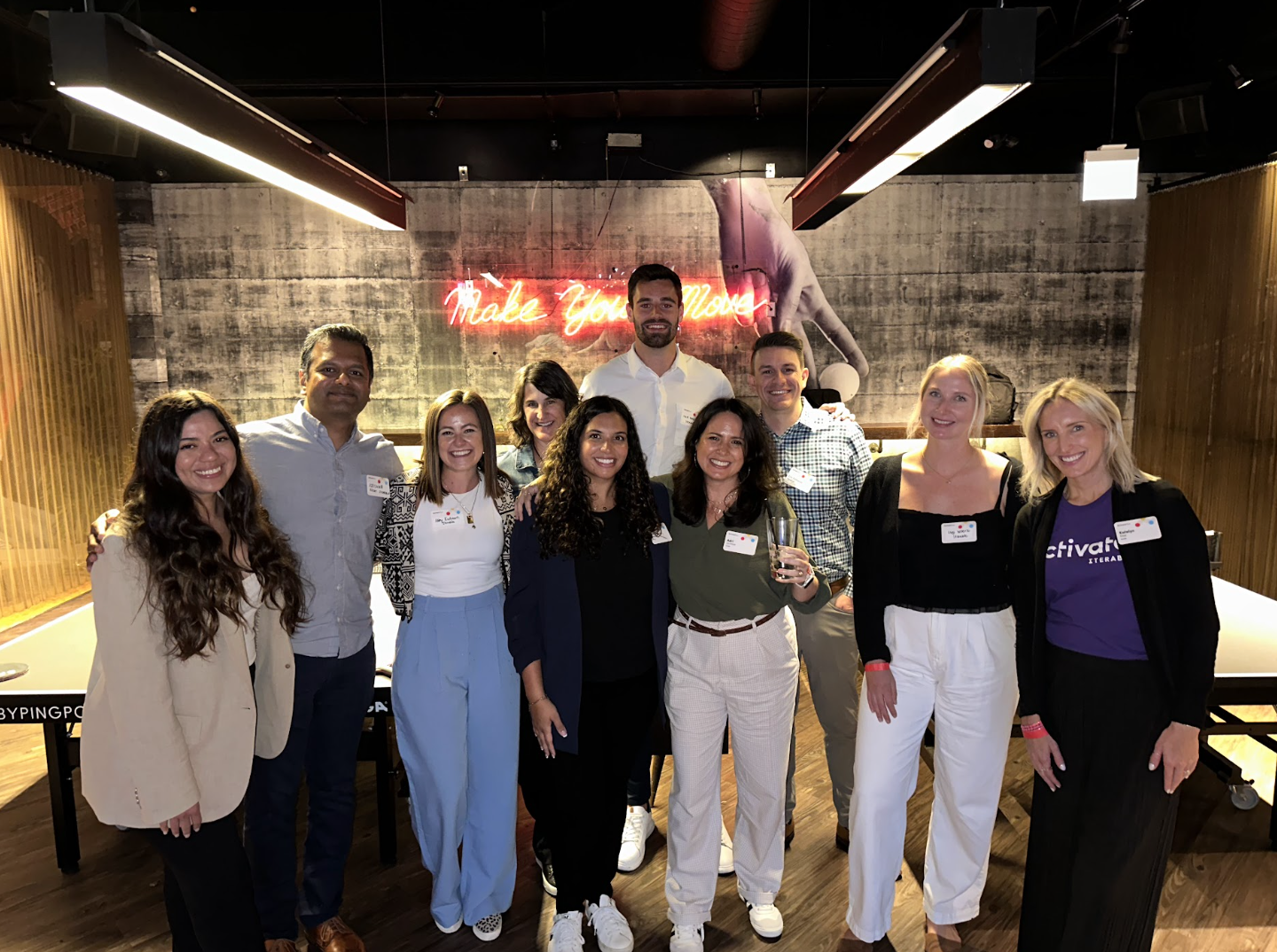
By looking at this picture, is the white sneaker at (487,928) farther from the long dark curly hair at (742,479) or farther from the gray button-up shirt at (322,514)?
the long dark curly hair at (742,479)

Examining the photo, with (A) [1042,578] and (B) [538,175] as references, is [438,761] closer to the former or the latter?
(A) [1042,578]

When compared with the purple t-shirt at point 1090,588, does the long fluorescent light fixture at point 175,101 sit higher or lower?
higher

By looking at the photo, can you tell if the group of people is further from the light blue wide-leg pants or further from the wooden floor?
the wooden floor

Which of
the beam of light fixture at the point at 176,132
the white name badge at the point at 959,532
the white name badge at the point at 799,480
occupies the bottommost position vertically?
the white name badge at the point at 959,532

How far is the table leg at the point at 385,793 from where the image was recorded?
3008 mm

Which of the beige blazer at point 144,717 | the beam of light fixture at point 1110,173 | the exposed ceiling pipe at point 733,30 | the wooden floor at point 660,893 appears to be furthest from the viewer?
the exposed ceiling pipe at point 733,30

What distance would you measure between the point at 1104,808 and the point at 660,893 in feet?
5.04

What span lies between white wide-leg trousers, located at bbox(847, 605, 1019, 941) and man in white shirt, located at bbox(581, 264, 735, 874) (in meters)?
1.37

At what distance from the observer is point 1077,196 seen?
723cm

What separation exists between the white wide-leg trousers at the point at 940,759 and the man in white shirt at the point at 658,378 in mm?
1369

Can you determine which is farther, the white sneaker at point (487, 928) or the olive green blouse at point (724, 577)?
the white sneaker at point (487, 928)

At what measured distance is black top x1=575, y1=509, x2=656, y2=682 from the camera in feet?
7.89

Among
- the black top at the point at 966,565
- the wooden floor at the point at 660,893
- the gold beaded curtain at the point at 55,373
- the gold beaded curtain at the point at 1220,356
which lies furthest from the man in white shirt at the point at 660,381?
the gold beaded curtain at the point at 1220,356

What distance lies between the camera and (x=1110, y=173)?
14.5ft
